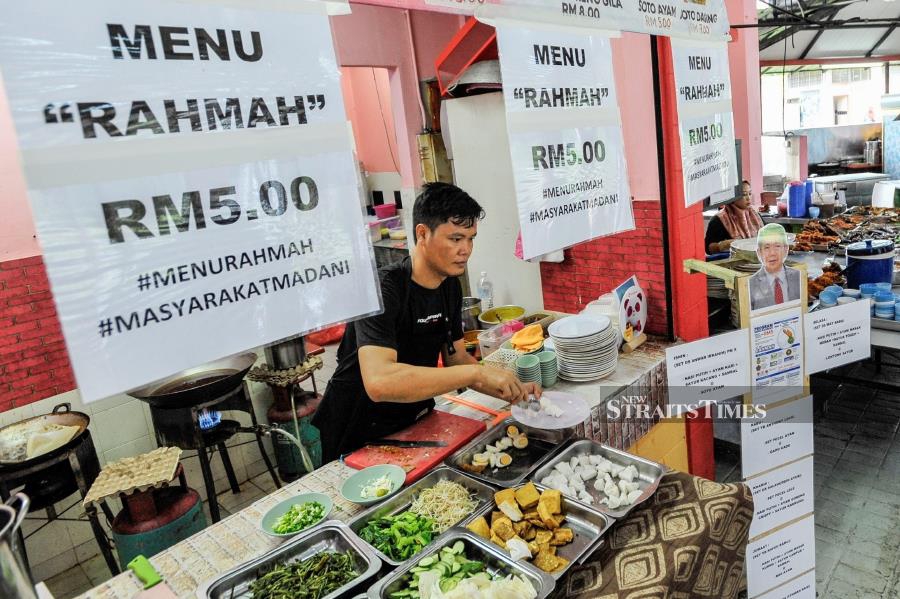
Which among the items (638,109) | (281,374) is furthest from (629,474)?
(281,374)

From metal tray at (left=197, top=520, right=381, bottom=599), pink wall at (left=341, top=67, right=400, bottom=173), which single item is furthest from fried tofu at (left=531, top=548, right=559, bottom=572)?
pink wall at (left=341, top=67, right=400, bottom=173)

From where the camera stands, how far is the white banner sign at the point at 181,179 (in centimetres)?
103

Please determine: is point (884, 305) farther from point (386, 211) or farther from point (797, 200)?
point (386, 211)

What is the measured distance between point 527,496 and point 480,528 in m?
0.21

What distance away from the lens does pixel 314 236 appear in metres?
1.37

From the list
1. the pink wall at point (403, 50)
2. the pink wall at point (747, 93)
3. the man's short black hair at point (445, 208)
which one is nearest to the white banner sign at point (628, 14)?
the man's short black hair at point (445, 208)

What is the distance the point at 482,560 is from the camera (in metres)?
1.72

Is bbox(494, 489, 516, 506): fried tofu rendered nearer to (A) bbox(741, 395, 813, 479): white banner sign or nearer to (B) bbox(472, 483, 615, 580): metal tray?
(B) bbox(472, 483, 615, 580): metal tray

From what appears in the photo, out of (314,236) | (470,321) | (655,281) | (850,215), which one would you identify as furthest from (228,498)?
(850,215)

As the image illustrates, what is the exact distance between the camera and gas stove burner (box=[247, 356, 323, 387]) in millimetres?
4457

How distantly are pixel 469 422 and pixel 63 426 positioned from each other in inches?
111

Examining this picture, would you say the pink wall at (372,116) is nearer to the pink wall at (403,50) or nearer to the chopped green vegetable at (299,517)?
the pink wall at (403,50)

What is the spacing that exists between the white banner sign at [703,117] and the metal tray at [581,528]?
146cm

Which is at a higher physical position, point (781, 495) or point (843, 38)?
point (843, 38)
